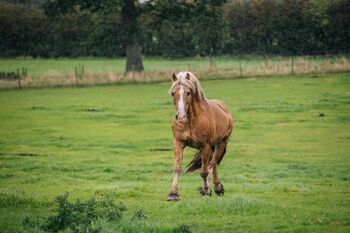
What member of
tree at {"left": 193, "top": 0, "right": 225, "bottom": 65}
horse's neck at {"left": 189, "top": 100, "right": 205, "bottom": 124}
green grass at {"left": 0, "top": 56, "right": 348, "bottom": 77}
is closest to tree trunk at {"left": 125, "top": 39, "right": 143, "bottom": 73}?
green grass at {"left": 0, "top": 56, "right": 348, "bottom": 77}

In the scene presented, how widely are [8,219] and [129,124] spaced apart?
22.1 m

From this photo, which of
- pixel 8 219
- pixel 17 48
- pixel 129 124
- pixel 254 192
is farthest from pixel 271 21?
pixel 8 219

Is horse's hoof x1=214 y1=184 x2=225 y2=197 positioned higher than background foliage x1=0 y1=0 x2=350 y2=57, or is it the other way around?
background foliage x1=0 y1=0 x2=350 y2=57

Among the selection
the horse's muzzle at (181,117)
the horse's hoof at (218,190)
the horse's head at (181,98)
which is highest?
the horse's head at (181,98)

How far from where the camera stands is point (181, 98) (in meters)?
14.3

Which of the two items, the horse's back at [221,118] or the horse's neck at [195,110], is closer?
the horse's neck at [195,110]

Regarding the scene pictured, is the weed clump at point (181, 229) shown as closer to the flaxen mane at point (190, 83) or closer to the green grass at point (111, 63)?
the flaxen mane at point (190, 83)

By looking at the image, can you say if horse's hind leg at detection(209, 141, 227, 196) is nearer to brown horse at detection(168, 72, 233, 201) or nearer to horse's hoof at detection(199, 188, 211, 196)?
brown horse at detection(168, 72, 233, 201)

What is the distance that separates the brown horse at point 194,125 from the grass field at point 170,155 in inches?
25.4

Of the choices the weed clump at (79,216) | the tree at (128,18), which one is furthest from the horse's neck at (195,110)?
the tree at (128,18)

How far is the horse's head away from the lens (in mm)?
14250

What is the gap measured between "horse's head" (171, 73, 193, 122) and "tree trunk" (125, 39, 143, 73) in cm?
4462

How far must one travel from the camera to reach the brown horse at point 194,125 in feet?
47.4

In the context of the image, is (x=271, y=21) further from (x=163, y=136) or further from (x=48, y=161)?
(x=48, y=161)
